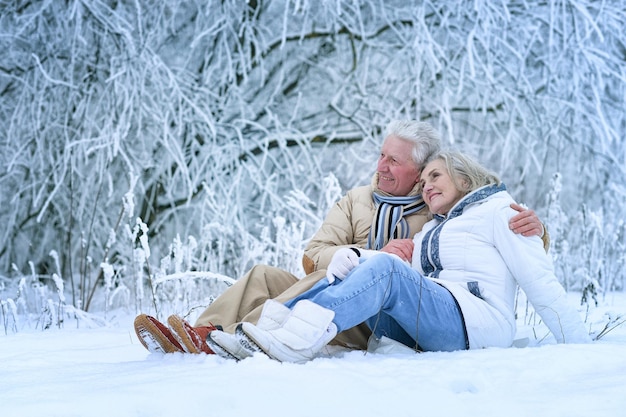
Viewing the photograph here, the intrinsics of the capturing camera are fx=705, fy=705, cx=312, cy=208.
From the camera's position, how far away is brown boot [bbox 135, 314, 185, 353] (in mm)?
2273

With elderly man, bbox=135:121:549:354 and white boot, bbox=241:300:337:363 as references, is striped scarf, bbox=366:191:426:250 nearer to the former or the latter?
elderly man, bbox=135:121:549:354

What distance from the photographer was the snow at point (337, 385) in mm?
1643

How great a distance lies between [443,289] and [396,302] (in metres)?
0.23

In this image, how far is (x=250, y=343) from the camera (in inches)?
83.4

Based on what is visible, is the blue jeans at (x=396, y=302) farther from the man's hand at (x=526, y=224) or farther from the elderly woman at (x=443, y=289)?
the man's hand at (x=526, y=224)

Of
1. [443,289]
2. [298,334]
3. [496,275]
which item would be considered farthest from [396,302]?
[496,275]

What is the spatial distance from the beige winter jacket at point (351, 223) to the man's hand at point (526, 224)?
507mm

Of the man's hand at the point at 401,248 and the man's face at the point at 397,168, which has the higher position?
the man's face at the point at 397,168

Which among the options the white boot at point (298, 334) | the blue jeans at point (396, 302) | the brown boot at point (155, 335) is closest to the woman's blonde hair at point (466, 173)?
the blue jeans at point (396, 302)

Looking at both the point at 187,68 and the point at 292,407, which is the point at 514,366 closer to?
the point at 292,407

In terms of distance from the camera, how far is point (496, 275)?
260 cm

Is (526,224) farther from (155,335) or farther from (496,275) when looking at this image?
(155,335)

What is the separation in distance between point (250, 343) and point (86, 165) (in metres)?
4.21

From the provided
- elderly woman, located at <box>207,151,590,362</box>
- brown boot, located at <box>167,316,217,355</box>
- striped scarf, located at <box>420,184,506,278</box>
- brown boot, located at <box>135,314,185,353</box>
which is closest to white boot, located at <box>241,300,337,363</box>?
elderly woman, located at <box>207,151,590,362</box>
